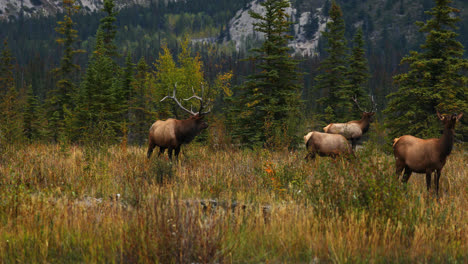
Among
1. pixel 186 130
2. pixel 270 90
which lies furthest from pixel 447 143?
pixel 270 90

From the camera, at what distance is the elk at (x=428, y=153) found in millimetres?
6133

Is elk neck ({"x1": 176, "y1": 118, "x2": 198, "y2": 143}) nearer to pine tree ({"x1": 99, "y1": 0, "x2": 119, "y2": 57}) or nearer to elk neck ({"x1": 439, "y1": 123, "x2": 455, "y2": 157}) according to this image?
elk neck ({"x1": 439, "y1": 123, "x2": 455, "y2": 157})

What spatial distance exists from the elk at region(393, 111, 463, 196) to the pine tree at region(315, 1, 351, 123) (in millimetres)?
17548

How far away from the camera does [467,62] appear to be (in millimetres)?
13492

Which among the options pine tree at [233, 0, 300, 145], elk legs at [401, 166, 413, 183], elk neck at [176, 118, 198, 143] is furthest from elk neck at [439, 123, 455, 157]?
pine tree at [233, 0, 300, 145]

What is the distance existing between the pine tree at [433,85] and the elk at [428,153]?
7934mm

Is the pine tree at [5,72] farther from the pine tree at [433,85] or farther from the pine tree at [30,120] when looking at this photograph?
the pine tree at [433,85]

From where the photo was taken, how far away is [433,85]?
14.1 meters

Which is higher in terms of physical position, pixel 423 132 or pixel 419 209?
pixel 419 209

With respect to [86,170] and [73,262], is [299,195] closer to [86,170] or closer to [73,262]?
[73,262]

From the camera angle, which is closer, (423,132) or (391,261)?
(391,261)

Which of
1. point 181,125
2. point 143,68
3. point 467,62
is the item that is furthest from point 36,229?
point 143,68

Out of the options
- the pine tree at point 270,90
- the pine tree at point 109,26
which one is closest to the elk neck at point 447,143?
the pine tree at point 270,90

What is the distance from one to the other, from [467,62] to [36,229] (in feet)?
52.0
